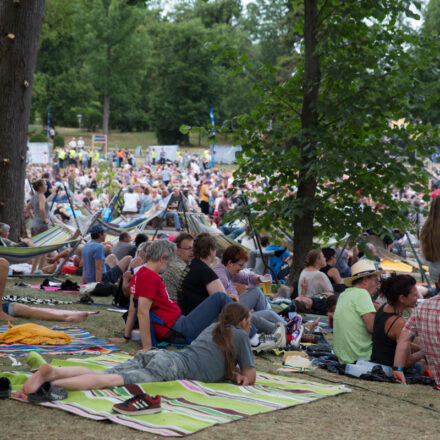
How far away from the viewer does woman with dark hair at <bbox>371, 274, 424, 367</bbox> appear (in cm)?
548

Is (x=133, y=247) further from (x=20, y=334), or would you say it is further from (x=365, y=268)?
(x=365, y=268)

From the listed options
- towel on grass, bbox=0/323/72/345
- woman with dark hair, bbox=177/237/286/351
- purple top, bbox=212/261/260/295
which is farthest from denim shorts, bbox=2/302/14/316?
purple top, bbox=212/261/260/295

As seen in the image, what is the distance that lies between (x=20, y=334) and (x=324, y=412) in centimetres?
297

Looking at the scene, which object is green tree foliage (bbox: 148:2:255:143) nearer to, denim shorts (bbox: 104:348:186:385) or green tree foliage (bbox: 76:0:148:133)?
green tree foliage (bbox: 76:0:148:133)

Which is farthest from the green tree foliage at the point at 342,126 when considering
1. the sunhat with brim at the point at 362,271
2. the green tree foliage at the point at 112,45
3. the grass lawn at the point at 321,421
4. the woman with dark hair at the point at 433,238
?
the green tree foliage at the point at 112,45

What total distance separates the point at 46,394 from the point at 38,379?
0.11 m

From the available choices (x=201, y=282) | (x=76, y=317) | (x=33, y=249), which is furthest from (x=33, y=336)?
(x=33, y=249)

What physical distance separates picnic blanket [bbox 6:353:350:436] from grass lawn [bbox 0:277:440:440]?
0.06 m

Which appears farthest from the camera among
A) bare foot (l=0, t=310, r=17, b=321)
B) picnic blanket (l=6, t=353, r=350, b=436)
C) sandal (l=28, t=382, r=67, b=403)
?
bare foot (l=0, t=310, r=17, b=321)

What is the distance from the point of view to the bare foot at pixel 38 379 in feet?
13.4

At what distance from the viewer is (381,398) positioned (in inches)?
194

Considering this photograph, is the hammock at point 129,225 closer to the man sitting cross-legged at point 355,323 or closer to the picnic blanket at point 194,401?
the man sitting cross-legged at point 355,323

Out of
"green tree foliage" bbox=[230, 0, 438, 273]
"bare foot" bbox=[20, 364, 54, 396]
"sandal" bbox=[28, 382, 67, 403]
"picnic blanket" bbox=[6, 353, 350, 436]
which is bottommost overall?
"picnic blanket" bbox=[6, 353, 350, 436]

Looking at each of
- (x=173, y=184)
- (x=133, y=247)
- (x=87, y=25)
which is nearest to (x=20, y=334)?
(x=133, y=247)
